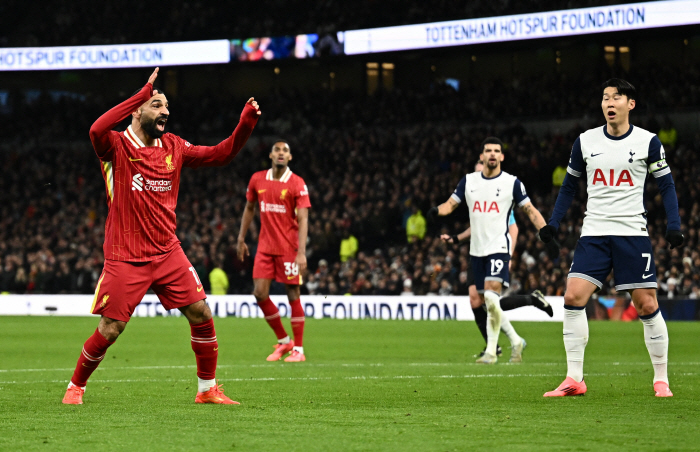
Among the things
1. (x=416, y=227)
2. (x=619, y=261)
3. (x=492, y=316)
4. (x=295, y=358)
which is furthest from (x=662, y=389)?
(x=416, y=227)

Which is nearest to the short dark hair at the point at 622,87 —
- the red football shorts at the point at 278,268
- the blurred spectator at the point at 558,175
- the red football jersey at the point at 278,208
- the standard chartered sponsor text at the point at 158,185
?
the standard chartered sponsor text at the point at 158,185

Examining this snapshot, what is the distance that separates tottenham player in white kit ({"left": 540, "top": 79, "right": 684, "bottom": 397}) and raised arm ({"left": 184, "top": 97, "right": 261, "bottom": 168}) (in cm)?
247

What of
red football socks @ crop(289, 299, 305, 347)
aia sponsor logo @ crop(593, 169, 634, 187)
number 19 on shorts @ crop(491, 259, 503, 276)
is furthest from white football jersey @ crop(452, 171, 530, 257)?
aia sponsor logo @ crop(593, 169, 634, 187)

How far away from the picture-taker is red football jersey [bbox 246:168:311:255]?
1213cm

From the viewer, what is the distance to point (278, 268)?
12117 mm

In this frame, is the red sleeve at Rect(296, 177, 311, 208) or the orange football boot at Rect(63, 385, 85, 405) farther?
the red sleeve at Rect(296, 177, 311, 208)

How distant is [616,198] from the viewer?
7559mm

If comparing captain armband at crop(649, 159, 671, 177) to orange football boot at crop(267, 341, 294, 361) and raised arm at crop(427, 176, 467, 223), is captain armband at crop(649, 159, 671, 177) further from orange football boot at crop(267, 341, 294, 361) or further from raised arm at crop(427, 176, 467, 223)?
orange football boot at crop(267, 341, 294, 361)

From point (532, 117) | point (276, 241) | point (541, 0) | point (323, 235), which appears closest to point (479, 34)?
point (541, 0)

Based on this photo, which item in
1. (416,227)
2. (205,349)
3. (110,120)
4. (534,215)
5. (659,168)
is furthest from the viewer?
(416,227)

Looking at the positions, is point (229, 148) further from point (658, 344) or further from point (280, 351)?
point (280, 351)

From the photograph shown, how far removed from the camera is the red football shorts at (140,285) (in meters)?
6.94

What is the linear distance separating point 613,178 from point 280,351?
5.66m

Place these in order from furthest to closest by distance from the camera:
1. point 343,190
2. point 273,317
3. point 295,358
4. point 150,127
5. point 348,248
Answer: point 343,190, point 348,248, point 273,317, point 295,358, point 150,127
